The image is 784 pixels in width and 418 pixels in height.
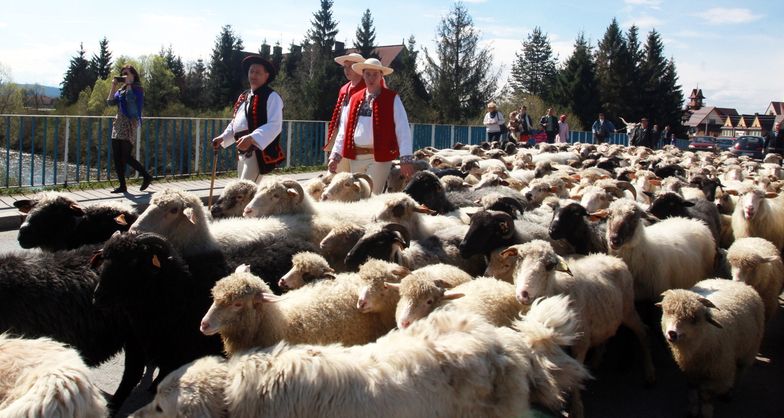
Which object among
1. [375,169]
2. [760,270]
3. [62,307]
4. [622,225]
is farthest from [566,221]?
[62,307]

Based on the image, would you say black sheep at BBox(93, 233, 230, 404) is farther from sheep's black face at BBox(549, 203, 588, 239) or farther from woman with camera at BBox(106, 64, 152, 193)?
woman with camera at BBox(106, 64, 152, 193)

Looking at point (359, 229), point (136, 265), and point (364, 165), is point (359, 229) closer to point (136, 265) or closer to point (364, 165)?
point (136, 265)

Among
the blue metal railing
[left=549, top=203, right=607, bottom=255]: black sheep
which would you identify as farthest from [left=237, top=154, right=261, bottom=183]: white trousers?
the blue metal railing

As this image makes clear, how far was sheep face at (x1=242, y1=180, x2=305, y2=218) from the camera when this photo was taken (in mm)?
5484

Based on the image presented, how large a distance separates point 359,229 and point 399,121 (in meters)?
2.25

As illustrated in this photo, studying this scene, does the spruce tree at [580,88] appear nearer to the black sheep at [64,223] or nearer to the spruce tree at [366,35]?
the spruce tree at [366,35]

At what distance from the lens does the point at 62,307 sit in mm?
3559

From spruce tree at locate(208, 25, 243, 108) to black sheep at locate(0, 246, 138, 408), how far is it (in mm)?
54384

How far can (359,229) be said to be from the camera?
5.01 metres

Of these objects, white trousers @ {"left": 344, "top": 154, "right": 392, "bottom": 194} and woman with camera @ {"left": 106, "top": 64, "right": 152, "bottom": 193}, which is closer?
white trousers @ {"left": 344, "top": 154, "right": 392, "bottom": 194}

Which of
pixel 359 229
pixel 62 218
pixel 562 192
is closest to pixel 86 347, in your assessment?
pixel 62 218

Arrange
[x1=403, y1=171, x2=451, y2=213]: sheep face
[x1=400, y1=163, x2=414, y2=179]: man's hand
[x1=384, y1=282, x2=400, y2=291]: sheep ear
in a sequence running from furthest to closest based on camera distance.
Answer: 1. [x1=400, y1=163, x2=414, y2=179]: man's hand
2. [x1=403, y1=171, x2=451, y2=213]: sheep face
3. [x1=384, y1=282, x2=400, y2=291]: sheep ear

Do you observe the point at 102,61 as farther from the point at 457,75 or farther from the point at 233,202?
the point at 233,202

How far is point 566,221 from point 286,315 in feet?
8.86
